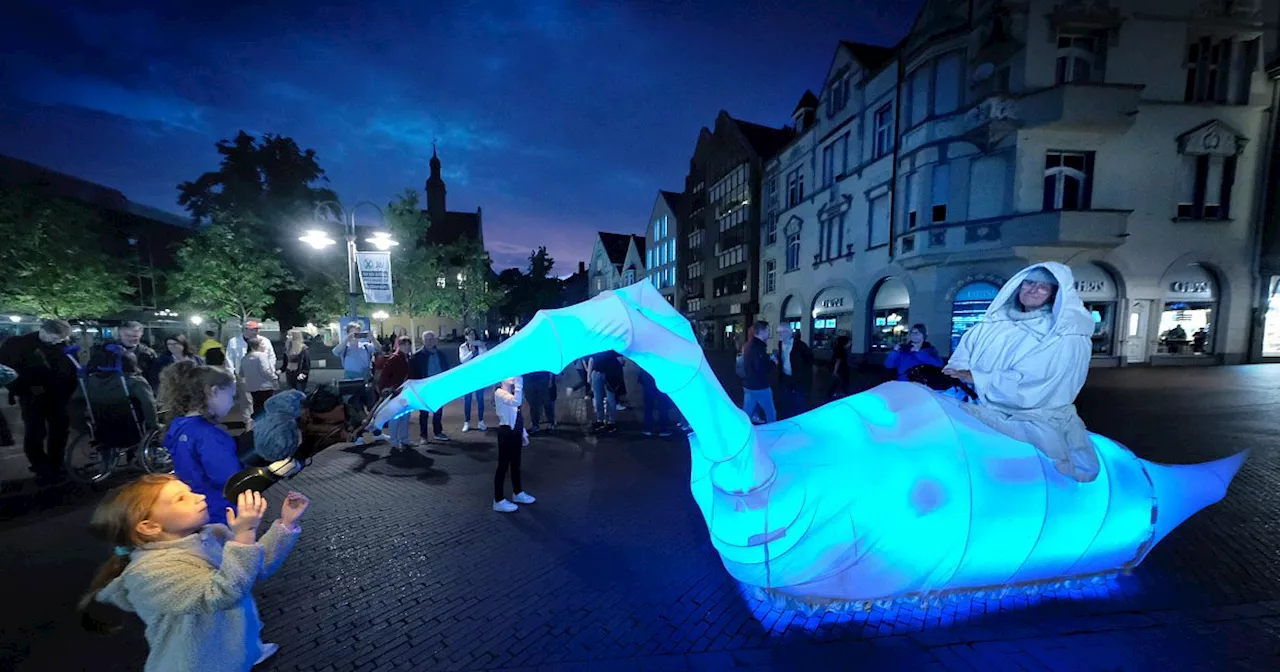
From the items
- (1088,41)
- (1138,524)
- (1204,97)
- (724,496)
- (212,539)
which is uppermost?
(1088,41)

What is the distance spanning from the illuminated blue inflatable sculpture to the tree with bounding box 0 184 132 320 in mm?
24756

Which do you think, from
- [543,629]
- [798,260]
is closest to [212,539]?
[543,629]

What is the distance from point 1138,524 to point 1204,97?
23.3 m

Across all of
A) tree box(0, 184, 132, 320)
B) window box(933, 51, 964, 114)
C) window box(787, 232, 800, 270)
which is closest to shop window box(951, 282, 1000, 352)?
window box(933, 51, 964, 114)

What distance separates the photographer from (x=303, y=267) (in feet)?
81.6

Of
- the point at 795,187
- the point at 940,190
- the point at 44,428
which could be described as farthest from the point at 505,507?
the point at 795,187

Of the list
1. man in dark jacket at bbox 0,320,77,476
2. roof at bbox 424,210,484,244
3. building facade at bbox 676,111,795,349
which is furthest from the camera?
roof at bbox 424,210,484,244

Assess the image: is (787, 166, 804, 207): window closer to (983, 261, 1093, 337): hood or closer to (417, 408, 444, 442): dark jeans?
(417, 408, 444, 442): dark jeans

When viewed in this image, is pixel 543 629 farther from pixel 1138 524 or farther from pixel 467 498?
pixel 1138 524

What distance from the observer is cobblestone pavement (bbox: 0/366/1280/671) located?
289 centimetres

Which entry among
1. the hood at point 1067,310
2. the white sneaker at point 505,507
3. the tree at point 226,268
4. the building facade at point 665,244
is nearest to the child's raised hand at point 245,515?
the white sneaker at point 505,507

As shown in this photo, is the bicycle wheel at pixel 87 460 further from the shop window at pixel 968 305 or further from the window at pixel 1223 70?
the window at pixel 1223 70

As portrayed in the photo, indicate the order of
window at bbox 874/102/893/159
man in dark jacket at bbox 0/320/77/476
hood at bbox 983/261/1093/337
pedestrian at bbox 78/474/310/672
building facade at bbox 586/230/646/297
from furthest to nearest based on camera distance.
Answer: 1. building facade at bbox 586/230/646/297
2. window at bbox 874/102/893/159
3. man in dark jacket at bbox 0/320/77/476
4. hood at bbox 983/261/1093/337
5. pedestrian at bbox 78/474/310/672

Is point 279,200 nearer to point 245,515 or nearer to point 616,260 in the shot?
point 245,515
